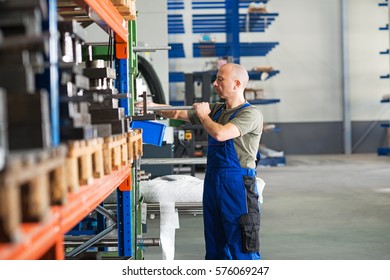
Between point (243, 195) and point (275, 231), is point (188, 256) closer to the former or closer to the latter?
point (275, 231)

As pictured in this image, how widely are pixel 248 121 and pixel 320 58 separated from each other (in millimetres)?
13429

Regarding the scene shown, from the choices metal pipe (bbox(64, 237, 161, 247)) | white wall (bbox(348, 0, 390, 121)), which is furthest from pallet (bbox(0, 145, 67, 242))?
white wall (bbox(348, 0, 390, 121))

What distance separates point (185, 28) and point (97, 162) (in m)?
14.4

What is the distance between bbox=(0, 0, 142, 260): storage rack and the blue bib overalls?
53 cm

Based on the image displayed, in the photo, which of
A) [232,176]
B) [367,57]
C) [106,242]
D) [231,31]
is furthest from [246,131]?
[367,57]

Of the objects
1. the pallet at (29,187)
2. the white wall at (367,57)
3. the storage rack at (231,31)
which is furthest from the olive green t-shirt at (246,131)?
the white wall at (367,57)

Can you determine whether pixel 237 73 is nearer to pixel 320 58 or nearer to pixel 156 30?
pixel 156 30

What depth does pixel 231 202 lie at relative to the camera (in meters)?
4.01

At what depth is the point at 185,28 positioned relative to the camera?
16.6m

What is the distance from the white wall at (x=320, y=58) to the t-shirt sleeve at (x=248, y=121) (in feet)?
41.7

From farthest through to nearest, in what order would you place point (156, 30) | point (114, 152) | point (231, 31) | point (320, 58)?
1. point (320, 58)
2. point (231, 31)
3. point (156, 30)
4. point (114, 152)

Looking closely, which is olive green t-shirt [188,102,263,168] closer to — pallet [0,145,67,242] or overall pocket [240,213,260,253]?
overall pocket [240,213,260,253]

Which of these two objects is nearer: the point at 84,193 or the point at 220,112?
the point at 84,193

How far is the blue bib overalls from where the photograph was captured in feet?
13.1
